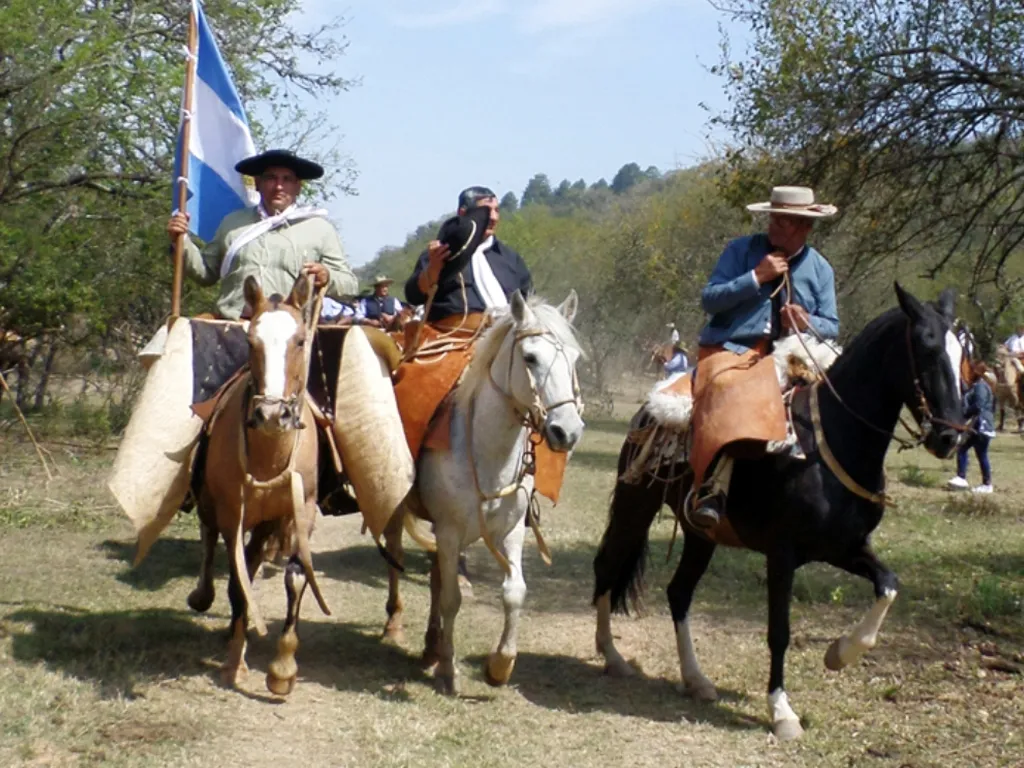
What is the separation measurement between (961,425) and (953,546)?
662 cm

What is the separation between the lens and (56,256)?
543 inches

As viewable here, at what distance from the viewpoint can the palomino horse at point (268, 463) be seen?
591cm

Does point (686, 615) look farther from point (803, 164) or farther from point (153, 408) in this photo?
point (803, 164)

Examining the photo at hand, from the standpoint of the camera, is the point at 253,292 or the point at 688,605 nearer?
the point at 253,292

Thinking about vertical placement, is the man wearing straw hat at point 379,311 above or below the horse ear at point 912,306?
below

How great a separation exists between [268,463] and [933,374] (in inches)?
130

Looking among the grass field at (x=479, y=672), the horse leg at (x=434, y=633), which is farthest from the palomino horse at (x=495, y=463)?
the grass field at (x=479, y=672)

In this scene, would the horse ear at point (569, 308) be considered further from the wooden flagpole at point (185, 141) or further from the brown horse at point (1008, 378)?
the brown horse at point (1008, 378)

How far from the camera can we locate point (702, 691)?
22.7 ft

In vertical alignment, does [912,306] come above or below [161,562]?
above

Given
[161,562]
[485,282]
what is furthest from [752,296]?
[161,562]

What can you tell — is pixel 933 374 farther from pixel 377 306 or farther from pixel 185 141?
pixel 377 306

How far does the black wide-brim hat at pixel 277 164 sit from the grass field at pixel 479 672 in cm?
288

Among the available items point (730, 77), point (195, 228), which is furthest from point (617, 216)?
point (195, 228)
